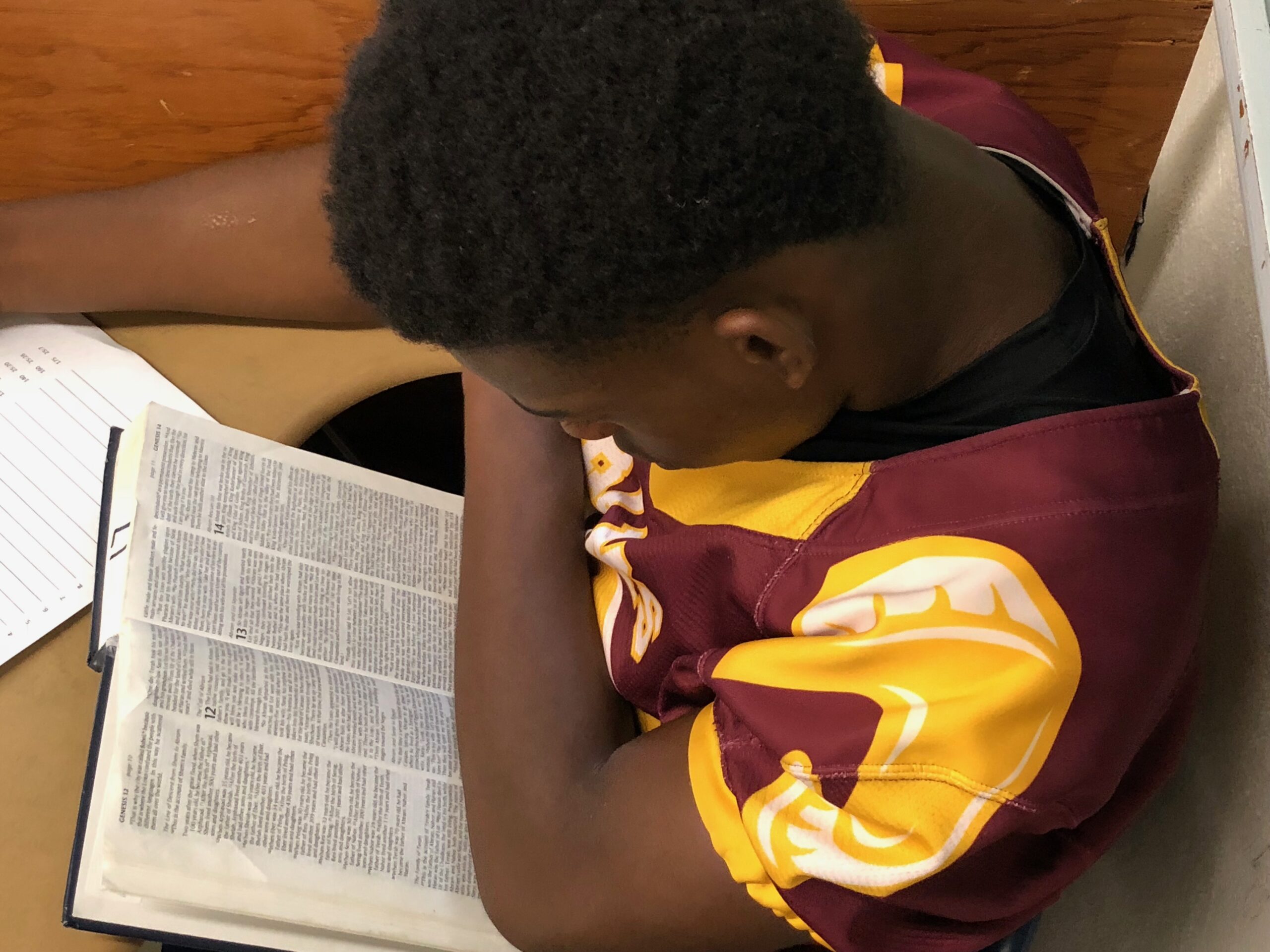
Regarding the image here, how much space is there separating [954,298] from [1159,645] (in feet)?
0.62

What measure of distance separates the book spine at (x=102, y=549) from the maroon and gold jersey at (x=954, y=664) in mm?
386

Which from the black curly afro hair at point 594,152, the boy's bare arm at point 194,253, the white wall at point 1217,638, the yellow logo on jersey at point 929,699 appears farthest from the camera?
the boy's bare arm at point 194,253

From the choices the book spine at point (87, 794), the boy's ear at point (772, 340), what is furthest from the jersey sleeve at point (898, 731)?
the book spine at point (87, 794)

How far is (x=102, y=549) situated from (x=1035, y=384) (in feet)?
1.89

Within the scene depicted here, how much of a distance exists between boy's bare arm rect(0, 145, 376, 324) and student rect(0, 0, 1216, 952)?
30cm

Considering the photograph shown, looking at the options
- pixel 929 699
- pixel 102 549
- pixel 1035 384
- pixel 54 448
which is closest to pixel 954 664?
pixel 929 699

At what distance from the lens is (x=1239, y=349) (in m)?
0.58

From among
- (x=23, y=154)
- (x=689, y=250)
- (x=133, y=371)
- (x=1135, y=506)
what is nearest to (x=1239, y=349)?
(x=1135, y=506)

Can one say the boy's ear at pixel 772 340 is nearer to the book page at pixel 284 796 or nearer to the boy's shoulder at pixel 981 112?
the boy's shoulder at pixel 981 112

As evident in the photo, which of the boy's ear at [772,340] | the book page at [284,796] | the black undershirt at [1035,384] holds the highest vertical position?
the boy's ear at [772,340]

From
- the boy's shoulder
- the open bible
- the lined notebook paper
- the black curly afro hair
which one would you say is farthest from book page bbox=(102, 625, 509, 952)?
the boy's shoulder

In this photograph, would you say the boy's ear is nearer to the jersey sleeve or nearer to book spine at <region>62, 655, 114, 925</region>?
the jersey sleeve

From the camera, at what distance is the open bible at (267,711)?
56 centimetres

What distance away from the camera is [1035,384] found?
456 mm
